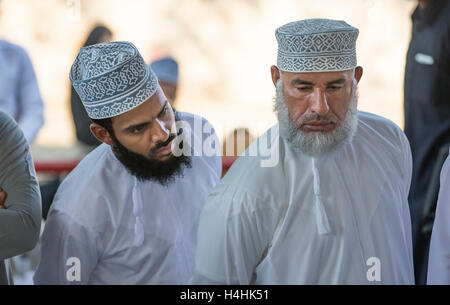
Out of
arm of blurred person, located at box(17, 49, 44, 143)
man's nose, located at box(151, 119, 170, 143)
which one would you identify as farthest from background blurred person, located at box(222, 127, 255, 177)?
arm of blurred person, located at box(17, 49, 44, 143)

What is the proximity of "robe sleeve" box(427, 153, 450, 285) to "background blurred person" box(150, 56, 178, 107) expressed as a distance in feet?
3.00

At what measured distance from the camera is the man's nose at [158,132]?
2.08 m

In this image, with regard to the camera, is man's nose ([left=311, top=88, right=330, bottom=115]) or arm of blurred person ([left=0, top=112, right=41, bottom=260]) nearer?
man's nose ([left=311, top=88, right=330, bottom=115])

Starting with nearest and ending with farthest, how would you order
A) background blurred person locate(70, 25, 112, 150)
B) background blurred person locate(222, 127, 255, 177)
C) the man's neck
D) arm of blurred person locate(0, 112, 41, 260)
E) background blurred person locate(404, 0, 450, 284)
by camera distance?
arm of blurred person locate(0, 112, 41, 260), background blurred person locate(70, 25, 112, 150), background blurred person locate(222, 127, 255, 177), background blurred person locate(404, 0, 450, 284), the man's neck

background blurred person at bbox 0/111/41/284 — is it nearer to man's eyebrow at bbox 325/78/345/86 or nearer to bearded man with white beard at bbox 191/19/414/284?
bearded man with white beard at bbox 191/19/414/284

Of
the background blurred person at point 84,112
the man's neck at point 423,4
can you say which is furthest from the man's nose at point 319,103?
the man's neck at point 423,4

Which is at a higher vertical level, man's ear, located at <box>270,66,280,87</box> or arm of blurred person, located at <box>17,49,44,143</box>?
man's ear, located at <box>270,66,280,87</box>

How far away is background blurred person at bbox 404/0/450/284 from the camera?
8.56ft

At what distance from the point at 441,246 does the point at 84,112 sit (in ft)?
3.88

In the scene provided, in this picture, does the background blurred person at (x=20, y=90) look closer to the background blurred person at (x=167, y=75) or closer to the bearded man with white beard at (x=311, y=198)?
the background blurred person at (x=167, y=75)

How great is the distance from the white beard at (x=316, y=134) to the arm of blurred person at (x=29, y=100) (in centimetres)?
117

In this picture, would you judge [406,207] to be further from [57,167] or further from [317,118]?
[57,167]
